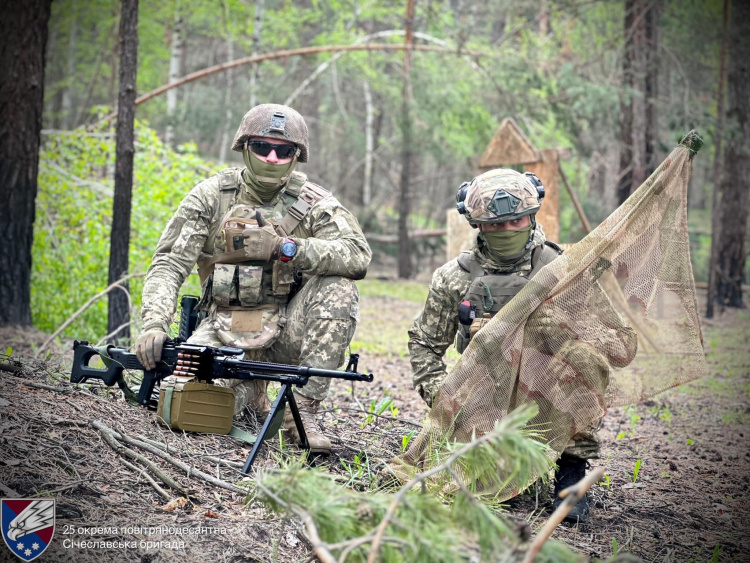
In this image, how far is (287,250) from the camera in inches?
159

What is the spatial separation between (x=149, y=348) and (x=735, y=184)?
1479 centimetres

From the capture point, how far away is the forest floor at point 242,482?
2828mm

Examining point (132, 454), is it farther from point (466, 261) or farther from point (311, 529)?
point (466, 261)

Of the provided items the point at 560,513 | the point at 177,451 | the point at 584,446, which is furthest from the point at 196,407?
the point at 560,513

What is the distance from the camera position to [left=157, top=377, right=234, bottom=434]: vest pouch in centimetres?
369

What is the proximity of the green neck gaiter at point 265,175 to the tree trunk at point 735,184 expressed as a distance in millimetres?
12669

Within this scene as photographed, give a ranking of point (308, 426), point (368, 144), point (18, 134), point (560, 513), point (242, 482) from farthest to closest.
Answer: point (368, 144) → point (18, 134) → point (308, 426) → point (242, 482) → point (560, 513)

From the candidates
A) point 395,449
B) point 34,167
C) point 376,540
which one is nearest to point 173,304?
point 395,449

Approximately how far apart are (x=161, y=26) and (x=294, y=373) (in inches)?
807

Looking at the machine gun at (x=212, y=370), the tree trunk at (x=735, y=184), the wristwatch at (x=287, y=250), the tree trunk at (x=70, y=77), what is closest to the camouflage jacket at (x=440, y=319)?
the machine gun at (x=212, y=370)

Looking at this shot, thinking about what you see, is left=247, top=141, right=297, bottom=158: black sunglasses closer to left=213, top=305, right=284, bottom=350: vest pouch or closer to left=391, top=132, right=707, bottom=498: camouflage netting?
left=213, top=305, right=284, bottom=350: vest pouch

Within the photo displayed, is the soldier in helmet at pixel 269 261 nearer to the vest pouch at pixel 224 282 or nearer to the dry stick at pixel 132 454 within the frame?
the vest pouch at pixel 224 282

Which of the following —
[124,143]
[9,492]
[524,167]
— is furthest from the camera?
[524,167]

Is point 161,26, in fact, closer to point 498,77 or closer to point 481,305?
point 498,77
